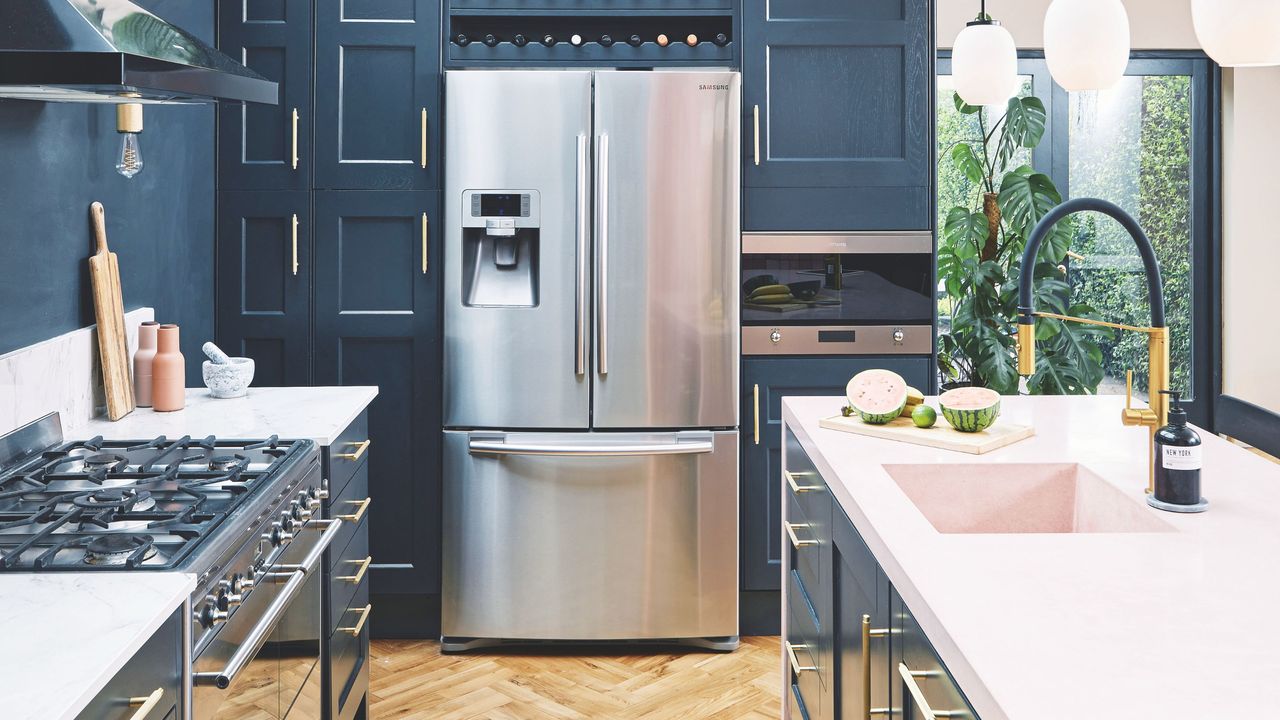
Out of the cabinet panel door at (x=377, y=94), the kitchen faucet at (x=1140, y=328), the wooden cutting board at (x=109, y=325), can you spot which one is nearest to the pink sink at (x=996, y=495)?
the kitchen faucet at (x=1140, y=328)

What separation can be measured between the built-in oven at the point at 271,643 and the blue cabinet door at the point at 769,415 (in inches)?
59.9

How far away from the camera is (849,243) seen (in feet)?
11.2

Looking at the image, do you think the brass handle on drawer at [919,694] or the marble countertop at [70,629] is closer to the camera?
the marble countertop at [70,629]

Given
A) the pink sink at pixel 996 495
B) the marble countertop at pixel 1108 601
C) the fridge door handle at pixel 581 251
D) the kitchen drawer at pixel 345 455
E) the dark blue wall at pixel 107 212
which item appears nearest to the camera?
the marble countertop at pixel 1108 601

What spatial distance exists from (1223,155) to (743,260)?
2652 millimetres

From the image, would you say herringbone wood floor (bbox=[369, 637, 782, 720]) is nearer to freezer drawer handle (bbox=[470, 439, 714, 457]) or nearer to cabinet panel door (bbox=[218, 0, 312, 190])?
freezer drawer handle (bbox=[470, 439, 714, 457])

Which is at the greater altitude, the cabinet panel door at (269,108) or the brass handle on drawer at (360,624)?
the cabinet panel door at (269,108)

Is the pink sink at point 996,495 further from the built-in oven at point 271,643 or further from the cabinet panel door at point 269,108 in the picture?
the cabinet panel door at point 269,108

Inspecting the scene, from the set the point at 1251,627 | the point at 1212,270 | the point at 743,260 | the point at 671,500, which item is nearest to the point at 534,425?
the point at 671,500

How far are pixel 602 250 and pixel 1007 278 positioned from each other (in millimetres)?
1959

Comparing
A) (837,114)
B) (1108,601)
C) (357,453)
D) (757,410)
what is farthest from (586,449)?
(1108,601)

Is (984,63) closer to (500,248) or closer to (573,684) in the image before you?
(500,248)

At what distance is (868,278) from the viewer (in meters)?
3.43

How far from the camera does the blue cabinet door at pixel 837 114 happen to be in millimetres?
3381
